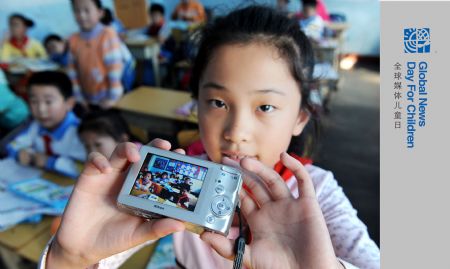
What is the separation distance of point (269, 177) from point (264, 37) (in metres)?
0.41

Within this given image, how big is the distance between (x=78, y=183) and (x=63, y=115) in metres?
1.68

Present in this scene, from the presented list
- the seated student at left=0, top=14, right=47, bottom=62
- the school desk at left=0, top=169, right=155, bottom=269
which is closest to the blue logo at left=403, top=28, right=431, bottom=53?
the school desk at left=0, top=169, right=155, bottom=269

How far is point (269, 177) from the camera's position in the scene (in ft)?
2.22

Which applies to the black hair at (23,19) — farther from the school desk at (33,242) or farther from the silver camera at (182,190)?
the silver camera at (182,190)

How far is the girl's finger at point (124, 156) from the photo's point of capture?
673 millimetres

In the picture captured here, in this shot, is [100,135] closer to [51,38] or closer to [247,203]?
[247,203]

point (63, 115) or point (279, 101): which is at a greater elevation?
point (279, 101)

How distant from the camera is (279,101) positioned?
82 cm

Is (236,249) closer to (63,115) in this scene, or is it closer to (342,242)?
(342,242)

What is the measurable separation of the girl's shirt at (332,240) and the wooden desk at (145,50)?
416cm

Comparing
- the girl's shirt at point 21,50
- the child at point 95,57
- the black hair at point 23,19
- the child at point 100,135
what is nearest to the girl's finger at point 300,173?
the child at point 100,135

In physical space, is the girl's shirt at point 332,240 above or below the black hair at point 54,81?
below

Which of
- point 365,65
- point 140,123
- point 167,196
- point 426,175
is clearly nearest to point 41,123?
point 140,123

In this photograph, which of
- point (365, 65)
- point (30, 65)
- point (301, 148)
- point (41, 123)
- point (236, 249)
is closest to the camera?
point (236, 249)
